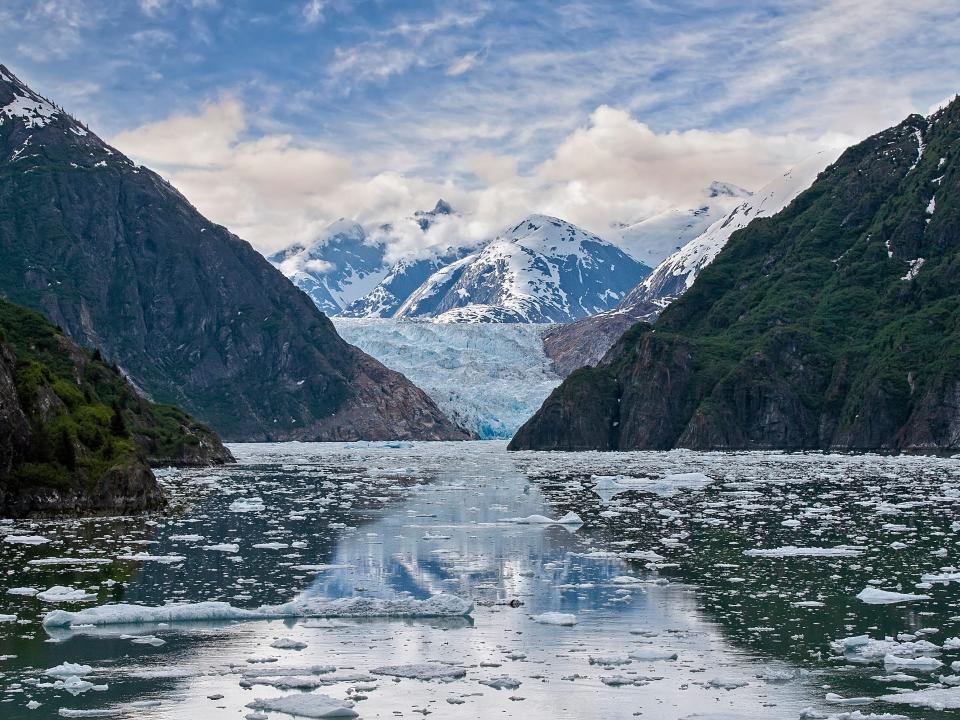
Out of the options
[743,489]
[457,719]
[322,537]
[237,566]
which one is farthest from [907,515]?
[457,719]

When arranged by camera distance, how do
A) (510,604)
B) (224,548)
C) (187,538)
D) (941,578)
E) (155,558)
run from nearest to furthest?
1. (510,604)
2. (941,578)
3. (155,558)
4. (224,548)
5. (187,538)

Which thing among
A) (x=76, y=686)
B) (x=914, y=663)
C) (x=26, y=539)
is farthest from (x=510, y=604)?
(x=26, y=539)

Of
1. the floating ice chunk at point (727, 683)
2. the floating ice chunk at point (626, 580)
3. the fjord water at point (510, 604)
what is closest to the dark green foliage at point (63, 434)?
the fjord water at point (510, 604)

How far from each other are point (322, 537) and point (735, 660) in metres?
29.5

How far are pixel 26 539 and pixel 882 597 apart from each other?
34965 mm

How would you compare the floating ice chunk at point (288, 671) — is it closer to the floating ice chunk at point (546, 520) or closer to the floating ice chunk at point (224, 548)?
the floating ice chunk at point (224, 548)

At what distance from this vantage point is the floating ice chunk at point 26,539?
4866cm

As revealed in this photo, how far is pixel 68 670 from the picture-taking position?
2623 centimetres

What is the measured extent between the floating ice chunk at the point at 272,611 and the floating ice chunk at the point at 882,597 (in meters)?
12.1

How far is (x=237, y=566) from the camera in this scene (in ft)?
143

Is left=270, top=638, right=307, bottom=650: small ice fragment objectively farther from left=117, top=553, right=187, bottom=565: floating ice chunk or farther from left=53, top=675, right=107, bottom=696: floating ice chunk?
left=117, top=553, right=187, bottom=565: floating ice chunk

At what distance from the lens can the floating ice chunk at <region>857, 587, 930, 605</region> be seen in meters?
34.8

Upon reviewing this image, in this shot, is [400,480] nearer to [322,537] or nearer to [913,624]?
[322,537]

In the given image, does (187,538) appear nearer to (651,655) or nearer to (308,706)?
(651,655)
